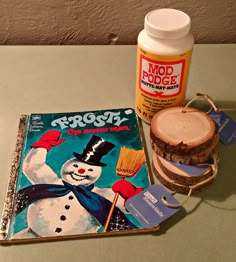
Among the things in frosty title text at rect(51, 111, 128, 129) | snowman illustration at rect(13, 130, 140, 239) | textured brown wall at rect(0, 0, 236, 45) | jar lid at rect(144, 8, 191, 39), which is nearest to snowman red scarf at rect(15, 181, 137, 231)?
snowman illustration at rect(13, 130, 140, 239)

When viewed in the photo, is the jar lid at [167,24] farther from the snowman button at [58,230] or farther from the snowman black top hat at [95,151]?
the snowman button at [58,230]

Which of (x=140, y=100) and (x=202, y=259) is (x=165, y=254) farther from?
(x=140, y=100)

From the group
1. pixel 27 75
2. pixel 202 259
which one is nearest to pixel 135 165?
A: pixel 202 259

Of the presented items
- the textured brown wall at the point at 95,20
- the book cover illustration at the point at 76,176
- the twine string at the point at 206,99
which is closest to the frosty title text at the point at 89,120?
the book cover illustration at the point at 76,176

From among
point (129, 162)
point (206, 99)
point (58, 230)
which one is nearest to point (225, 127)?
point (206, 99)

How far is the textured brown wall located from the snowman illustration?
0.28m

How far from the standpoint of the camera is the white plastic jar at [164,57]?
52cm

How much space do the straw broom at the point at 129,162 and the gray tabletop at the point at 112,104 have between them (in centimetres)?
4

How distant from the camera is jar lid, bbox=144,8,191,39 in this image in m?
0.51

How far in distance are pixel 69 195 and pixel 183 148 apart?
6.2 inches

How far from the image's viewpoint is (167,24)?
524 millimetres

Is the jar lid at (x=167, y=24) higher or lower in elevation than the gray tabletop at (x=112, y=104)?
higher

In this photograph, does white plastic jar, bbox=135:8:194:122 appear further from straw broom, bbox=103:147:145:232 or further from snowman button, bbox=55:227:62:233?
snowman button, bbox=55:227:62:233

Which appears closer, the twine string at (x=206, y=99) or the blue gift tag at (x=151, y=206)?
the blue gift tag at (x=151, y=206)
